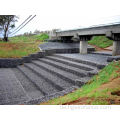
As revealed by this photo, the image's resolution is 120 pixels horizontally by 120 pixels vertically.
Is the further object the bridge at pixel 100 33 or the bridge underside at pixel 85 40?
the bridge underside at pixel 85 40

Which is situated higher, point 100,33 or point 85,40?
point 100,33

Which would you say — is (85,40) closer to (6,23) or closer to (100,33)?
(100,33)

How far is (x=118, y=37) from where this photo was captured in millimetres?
8805

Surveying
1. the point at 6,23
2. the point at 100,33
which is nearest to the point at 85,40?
the point at 100,33

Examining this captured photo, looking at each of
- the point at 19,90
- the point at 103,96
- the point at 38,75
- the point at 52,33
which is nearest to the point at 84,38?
the point at 52,33

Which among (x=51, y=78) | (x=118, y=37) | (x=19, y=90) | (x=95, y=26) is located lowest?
(x=19, y=90)

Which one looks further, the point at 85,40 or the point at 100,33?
the point at 85,40

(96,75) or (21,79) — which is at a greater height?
(96,75)

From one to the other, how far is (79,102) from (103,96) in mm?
589

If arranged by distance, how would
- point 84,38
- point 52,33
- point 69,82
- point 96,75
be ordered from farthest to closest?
point 52,33 → point 84,38 → point 69,82 → point 96,75

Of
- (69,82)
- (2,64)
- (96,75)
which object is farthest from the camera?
(2,64)

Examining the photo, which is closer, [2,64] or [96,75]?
[96,75]

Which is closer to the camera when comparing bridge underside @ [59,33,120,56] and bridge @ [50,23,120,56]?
bridge @ [50,23,120,56]

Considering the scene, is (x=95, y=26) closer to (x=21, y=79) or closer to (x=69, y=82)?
(x=69, y=82)
